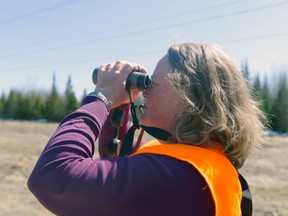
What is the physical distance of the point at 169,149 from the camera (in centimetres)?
110

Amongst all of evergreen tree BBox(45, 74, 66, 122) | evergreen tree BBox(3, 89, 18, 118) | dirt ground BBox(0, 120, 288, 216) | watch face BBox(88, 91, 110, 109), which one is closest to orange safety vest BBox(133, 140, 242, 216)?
watch face BBox(88, 91, 110, 109)

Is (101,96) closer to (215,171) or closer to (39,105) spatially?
(215,171)

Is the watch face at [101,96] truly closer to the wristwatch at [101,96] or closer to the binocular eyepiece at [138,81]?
the wristwatch at [101,96]

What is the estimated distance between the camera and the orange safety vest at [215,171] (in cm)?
104

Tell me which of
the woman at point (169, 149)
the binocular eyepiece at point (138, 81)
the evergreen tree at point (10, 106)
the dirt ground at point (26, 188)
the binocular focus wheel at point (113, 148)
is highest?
the binocular eyepiece at point (138, 81)

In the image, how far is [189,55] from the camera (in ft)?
4.04

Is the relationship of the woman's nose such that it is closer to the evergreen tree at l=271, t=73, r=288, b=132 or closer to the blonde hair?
the blonde hair

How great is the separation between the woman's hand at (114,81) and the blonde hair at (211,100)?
0.58ft

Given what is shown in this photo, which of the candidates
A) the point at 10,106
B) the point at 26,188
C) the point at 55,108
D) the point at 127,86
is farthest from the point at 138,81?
the point at 10,106

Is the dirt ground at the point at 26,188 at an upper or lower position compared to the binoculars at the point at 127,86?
lower

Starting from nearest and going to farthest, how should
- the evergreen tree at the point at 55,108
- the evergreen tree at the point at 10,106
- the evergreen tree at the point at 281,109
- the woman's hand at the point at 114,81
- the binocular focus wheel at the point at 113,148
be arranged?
the woman's hand at the point at 114,81 < the binocular focus wheel at the point at 113,148 < the evergreen tree at the point at 281,109 < the evergreen tree at the point at 55,108 < the evergreen tree at the point at 10,106

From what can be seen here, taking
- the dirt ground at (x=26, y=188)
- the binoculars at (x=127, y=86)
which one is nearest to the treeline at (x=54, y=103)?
the dirt ground at (x=26, y=188)

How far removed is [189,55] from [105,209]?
0.58 metres

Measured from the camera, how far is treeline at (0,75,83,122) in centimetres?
4456
